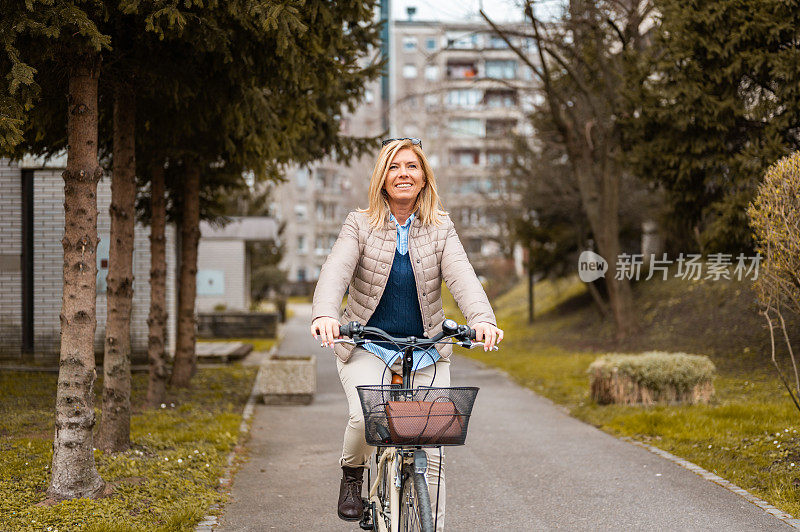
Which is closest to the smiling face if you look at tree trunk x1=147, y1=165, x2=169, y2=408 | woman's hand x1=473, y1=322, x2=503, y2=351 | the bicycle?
the bicycle

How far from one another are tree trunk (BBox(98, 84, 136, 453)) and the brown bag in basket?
15.8 ft

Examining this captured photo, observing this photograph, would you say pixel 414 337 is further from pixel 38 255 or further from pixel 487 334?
pixel 38 255

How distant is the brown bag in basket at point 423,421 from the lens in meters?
3.69

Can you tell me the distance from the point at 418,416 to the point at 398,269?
3.29 ft

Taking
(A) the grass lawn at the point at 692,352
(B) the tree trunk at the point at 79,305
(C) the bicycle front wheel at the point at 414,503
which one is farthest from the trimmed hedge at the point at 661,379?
(C) the bicycle front wheel at the point at 414,503

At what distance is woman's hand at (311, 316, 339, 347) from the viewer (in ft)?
13.0

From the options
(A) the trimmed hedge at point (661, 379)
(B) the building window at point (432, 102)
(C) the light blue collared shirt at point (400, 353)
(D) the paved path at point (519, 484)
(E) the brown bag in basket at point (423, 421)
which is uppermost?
(B) the building window at point (432, 102)

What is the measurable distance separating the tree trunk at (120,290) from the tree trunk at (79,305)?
1.49 meters

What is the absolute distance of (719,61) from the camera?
1403 centimetres

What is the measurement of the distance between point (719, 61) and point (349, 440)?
1158cm

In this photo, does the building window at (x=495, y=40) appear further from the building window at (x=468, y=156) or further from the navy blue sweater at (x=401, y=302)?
the building window at (x=468, y=156)

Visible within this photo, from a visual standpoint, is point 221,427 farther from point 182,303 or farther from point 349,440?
point 349,440

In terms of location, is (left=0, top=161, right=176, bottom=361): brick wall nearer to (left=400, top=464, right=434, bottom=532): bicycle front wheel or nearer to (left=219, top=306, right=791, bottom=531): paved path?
(left=219, top=306, right=791, bottom=531): paved path

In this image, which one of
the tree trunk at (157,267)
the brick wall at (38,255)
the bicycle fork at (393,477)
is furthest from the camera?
the brick wall at (38,255)
